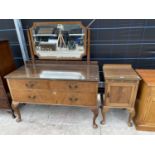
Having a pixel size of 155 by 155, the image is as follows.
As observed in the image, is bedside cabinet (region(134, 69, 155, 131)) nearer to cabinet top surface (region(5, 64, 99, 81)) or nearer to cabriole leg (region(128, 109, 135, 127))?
cabriole leg (region(128, 109, 135, 127))

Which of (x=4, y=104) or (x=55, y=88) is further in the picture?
(x=4, y=104)

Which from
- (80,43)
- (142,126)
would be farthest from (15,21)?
(142,126)

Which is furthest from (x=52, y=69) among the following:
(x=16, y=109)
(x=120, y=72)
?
(x=120, y=72)

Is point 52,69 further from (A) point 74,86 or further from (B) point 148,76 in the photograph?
(B) point 148,76

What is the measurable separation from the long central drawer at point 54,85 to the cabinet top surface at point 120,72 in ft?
0.75

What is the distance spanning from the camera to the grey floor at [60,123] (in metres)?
1.63

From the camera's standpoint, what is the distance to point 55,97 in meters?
1.53

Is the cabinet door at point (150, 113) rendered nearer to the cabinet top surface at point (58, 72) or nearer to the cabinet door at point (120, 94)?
the cabinet door at point (120, 94)

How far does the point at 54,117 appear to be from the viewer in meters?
1.86

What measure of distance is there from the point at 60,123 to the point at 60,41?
1.07m

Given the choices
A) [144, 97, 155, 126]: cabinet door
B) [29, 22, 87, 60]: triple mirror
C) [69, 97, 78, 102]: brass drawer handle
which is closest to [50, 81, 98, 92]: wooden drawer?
[69, 97, 78, 102]: brass drawer handle

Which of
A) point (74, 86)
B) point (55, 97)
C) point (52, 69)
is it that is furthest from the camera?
point (52, 69)

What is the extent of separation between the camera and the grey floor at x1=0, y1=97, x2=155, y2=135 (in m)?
1.63

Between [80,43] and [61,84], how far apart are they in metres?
0.61
